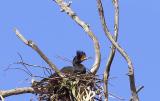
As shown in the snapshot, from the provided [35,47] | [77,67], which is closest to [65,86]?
[35,47]

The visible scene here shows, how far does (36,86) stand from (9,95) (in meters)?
0.45

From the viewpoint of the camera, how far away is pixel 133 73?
5.34 m

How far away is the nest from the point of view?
695 cm

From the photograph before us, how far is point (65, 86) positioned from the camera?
23.6 ft

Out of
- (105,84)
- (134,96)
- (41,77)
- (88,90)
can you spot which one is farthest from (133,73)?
(41,77)

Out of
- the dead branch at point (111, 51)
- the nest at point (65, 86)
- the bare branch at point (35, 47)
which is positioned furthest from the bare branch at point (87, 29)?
the dead branch at point (111, 51)

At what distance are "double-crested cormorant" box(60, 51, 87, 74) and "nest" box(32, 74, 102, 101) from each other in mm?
323

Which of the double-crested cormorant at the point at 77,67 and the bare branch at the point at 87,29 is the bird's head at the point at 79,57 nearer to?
the double-crested cormorant at the point at 77,67

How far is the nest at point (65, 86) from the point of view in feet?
22.8

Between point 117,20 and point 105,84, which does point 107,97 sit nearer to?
point 105,84

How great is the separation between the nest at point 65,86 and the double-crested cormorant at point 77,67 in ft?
1.06

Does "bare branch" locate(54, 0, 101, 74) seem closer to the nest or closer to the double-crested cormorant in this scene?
the nest

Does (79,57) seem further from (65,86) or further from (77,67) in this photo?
(65,86)

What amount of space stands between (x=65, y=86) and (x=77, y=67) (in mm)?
1209
